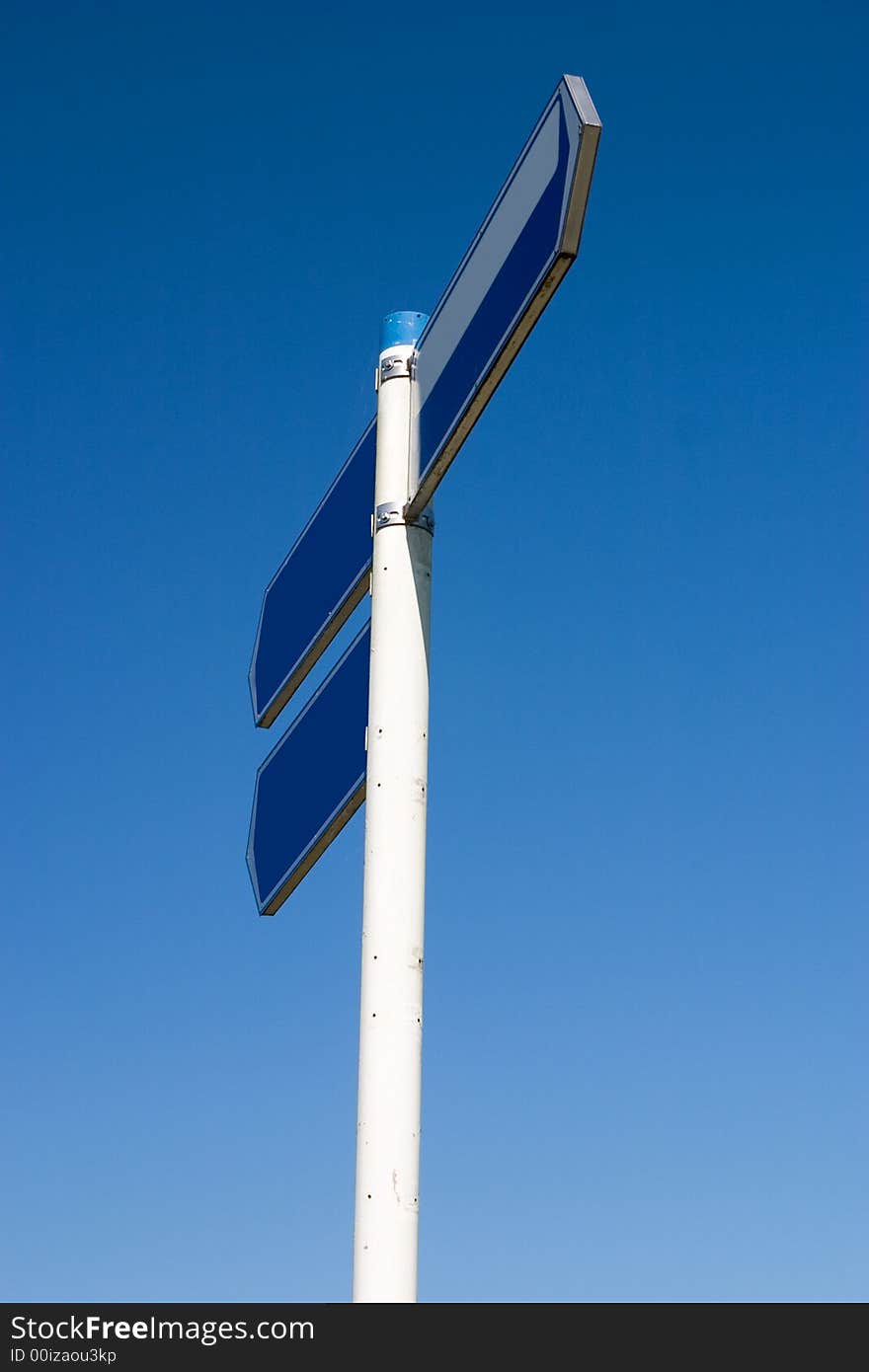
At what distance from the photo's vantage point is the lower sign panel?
4.44 metres

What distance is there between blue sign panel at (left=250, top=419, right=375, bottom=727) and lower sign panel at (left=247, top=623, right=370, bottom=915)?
0.81ft

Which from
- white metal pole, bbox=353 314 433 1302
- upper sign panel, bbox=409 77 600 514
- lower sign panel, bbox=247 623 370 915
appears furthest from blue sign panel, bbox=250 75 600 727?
lower sign panel, bbox=247 623 370 915

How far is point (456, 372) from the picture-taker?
13.7ft

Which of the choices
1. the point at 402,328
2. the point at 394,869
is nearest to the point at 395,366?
the point at 402,328

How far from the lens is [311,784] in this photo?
4.70 meters

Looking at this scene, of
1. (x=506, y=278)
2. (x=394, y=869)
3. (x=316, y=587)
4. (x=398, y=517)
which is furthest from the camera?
(x=316, y=587)

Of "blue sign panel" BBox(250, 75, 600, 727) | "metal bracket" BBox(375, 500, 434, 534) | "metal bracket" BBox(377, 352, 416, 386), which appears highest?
"metal bracket" BBox(377, 352, 416, 386)

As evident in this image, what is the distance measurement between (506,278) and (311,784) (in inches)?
63.4

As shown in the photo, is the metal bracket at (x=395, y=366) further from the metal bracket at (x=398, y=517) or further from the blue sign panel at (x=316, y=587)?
the metal bracket at (x=398, y=517)

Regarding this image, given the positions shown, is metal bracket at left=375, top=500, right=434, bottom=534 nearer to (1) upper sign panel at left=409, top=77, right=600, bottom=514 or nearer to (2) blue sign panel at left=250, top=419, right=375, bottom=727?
(1) upper sign panel at left=409, top=77, right=600, bottom=514

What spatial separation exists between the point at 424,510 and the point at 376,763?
30.1 inches

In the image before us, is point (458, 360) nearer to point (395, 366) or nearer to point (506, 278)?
point (506, 278)
